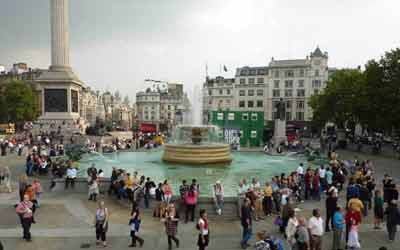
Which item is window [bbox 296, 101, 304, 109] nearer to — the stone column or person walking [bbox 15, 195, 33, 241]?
the stone column

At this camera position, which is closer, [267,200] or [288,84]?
[267,200]

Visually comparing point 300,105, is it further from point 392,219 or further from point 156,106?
point 392,219

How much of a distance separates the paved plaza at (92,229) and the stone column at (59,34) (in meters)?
39.5

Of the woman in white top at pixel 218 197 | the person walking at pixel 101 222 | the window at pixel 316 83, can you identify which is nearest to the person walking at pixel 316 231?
the woman in white top at pixel 218 197

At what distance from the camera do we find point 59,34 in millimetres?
A: 53469

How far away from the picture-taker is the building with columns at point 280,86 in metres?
90.4

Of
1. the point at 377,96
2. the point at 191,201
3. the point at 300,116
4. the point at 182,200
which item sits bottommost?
the point at 182,200

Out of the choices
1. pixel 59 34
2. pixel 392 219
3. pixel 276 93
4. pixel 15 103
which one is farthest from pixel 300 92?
pixel 392 219

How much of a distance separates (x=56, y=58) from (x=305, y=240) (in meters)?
52.3

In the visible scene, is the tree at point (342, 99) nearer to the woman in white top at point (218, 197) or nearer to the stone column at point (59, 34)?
the woman in white top at point (218, 197)

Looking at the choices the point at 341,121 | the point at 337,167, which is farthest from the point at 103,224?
the point at 341,121

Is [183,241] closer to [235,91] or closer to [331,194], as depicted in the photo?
[331,194]

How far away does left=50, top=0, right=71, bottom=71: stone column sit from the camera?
174 feet

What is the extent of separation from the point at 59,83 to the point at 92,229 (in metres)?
42.4
